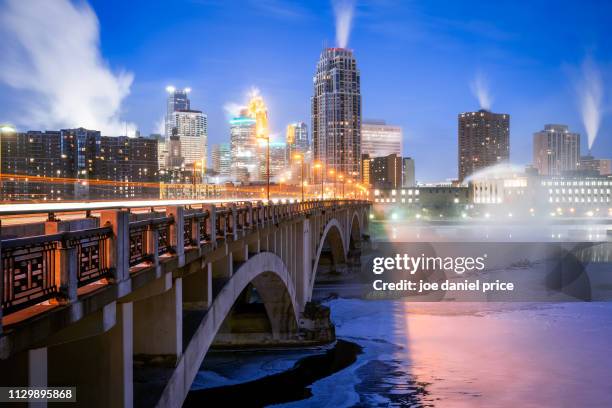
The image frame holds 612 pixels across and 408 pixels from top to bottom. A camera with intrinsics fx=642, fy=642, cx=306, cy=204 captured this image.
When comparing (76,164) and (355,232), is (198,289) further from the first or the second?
(355,232)

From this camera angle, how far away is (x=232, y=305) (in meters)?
20.6

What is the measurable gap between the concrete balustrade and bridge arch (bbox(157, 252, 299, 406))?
0.05 metres

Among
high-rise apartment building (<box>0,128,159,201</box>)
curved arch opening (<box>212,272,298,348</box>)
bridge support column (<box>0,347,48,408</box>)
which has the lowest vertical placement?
curved arch opening (<box>212,272,298,348</box>)

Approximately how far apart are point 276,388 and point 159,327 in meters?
18.2

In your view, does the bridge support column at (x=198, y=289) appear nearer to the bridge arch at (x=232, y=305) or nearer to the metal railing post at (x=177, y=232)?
the bridge arch at (x=232, y=305)

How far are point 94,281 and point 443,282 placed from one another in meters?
56.8

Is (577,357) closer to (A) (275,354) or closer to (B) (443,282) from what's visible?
(A) (275,354)

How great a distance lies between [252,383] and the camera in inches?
1154

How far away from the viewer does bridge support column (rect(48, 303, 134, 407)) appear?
8.38m

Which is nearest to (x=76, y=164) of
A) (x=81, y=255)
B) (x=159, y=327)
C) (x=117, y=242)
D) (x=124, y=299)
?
(x=159, y=327)

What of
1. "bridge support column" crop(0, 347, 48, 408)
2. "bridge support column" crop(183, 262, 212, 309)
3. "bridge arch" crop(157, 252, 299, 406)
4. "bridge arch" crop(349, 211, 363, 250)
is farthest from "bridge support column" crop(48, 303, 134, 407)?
"bridge arch" crop(349, 211, 363, 250)

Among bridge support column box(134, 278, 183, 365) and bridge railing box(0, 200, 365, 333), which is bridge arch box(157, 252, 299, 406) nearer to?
bridge support column box(134, 278, 183, 365)

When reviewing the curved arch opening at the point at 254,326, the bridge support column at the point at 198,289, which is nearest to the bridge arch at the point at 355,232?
the curved arch opening at the point at 254,326

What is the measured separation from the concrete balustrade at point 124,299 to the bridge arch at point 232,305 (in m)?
0.05
